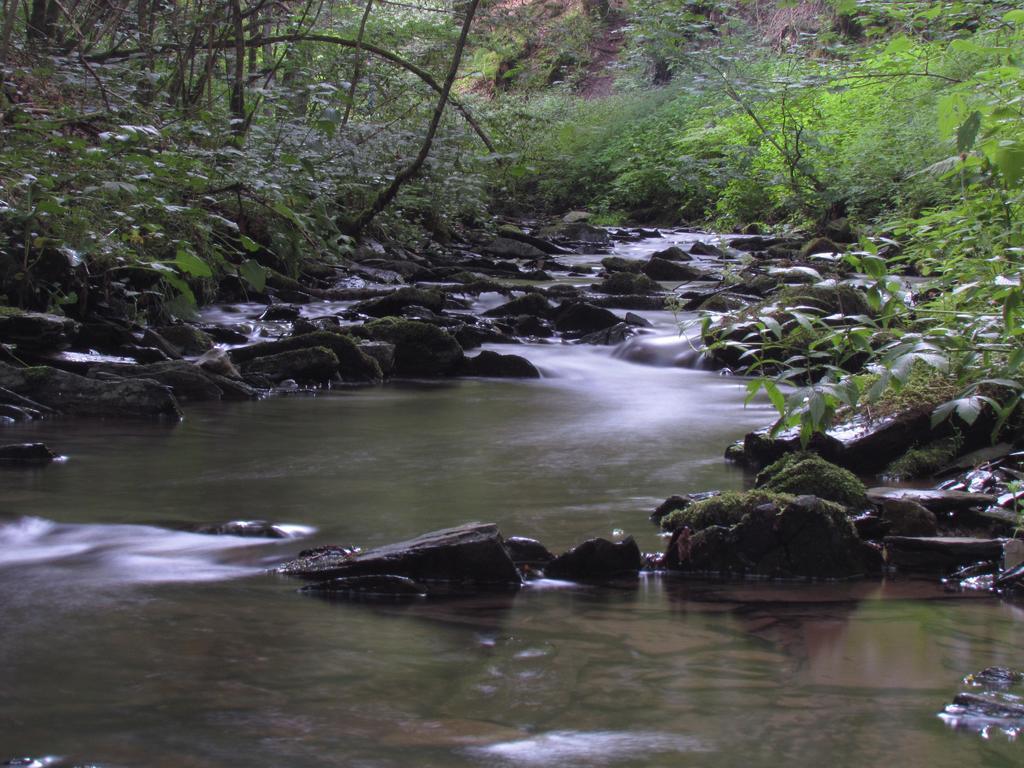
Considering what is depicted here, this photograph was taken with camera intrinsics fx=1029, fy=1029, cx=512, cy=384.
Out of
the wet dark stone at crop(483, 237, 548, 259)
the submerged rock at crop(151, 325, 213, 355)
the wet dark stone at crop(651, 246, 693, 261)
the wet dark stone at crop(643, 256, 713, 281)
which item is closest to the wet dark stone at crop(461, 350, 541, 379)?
the submerged rock at crop(151, 325, 213, 355)

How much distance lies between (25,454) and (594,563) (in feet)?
10.5

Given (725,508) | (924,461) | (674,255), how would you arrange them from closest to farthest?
1. (725,508)
2. (924,461)
3. (674,255)

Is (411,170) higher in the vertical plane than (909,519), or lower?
higher

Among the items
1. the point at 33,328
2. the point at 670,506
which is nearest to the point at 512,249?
the point at 33,328

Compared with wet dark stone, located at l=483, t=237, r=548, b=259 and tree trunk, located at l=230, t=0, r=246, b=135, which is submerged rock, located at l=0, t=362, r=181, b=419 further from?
wet dark stone, located at l=483, t=237, r=548, b=259

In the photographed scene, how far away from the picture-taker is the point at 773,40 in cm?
2752

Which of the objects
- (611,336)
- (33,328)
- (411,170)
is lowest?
(33,328)

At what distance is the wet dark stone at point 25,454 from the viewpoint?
5.09 m

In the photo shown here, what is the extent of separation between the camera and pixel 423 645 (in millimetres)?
2730

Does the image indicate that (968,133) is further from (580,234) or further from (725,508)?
(580,234)

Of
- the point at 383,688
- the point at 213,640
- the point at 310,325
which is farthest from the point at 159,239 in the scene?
the point at 383,688

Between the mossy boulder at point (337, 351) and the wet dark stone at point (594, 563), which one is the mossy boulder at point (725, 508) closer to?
the wet dark stone at point (594, 563)

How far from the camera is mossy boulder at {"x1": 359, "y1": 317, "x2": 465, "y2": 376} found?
363 inches

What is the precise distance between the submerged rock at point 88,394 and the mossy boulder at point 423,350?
9.02 ft
